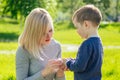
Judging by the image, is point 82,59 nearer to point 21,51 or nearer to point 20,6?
point 21,51

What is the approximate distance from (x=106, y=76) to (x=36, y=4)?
2216 centimetres

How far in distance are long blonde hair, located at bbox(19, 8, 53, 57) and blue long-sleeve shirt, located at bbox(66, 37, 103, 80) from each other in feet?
1.32

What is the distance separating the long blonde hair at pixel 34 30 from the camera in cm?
470

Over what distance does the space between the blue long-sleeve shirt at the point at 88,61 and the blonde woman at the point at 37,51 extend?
7.4 inches

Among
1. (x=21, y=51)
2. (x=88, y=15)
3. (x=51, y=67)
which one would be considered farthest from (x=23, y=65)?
(x=88, y=15)

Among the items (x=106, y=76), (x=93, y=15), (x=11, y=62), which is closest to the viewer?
(x=93, y=15)

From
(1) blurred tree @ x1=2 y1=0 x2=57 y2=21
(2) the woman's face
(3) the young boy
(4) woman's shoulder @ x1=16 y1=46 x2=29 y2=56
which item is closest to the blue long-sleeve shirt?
(3) the young boy

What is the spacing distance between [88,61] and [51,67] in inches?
15.6

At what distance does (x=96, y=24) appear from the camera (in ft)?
15.6

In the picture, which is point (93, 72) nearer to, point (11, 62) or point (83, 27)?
point (83, 27)

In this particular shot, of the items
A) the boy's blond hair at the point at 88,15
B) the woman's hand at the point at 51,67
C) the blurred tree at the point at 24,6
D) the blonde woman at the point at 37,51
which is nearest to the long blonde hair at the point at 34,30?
the blonde woman at the point at 37,51

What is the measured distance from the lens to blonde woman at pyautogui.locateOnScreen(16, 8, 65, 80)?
471 centimetres

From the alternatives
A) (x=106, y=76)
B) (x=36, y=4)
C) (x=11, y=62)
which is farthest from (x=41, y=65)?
(x=36, y=4)

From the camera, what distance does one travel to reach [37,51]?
15.7 feet
